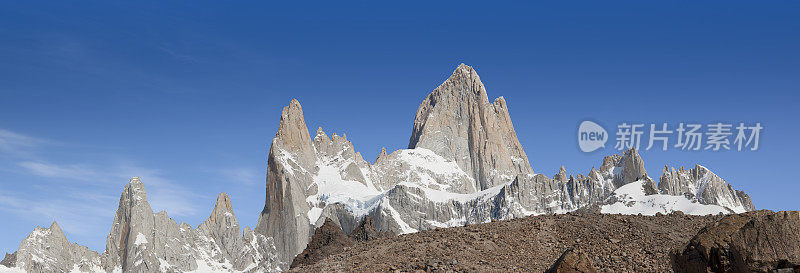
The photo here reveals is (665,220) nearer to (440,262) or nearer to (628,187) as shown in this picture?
(440,262)

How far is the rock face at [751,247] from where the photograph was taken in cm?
1658

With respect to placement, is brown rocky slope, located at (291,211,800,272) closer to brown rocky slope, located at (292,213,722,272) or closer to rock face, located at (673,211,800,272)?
brown rocky slope, located at (292,213,722,272)

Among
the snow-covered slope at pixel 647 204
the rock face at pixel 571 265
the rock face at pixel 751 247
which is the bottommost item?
the rock face at pixel 571 265

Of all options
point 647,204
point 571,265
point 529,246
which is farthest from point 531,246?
point 647,204

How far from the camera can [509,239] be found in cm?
2931

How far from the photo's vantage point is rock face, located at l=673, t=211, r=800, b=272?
16578mm

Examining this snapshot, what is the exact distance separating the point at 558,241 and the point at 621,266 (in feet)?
11.6

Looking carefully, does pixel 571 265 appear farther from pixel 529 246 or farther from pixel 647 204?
pixel 647 204

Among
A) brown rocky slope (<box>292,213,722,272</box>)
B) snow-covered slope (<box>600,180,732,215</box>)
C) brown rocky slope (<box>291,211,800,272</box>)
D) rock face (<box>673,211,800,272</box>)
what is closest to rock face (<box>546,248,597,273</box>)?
rock face (<box>673,211,800,272</box>)

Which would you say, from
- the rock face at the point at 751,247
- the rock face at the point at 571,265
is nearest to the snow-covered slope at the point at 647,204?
the rock face at the point at 571,265

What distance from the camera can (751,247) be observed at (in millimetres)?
17000

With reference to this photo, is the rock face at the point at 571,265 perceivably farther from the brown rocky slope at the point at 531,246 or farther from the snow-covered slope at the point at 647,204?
the snow-covered slope at the point at 647,204

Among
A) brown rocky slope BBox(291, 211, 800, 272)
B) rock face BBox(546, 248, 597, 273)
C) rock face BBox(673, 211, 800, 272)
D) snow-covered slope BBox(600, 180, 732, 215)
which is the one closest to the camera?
rock face BBox(673, 211, 800, 272)

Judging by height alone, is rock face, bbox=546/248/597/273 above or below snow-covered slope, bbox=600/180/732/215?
below
